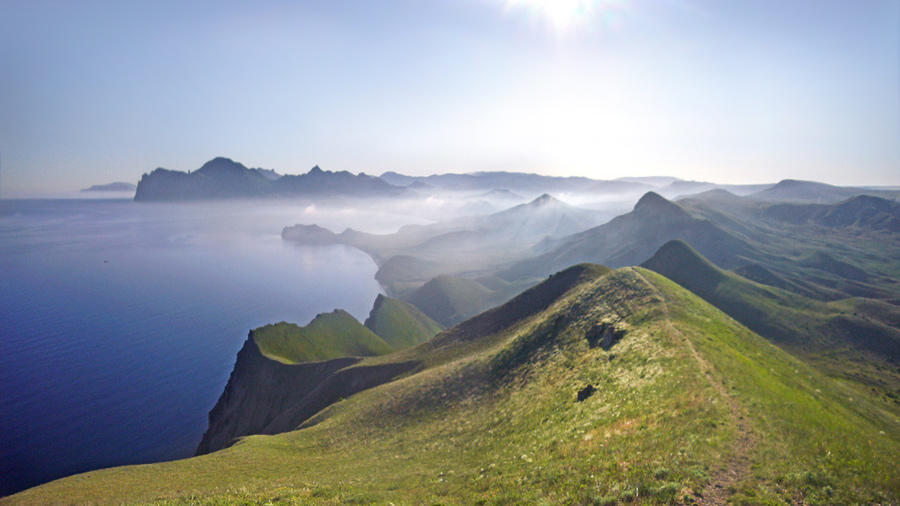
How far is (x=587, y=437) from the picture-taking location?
1906 cm

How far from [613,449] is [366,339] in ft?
348

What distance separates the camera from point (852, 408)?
34062mm

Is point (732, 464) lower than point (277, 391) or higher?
higher

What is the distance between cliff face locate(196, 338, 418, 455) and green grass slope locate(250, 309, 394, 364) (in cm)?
418

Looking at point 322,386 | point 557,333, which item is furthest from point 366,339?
point 557,333

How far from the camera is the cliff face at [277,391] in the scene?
66250mm

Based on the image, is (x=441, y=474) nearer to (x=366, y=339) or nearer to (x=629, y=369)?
(x=629, y=369)

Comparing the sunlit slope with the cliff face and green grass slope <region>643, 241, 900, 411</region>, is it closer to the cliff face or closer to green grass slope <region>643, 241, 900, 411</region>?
the cliff face

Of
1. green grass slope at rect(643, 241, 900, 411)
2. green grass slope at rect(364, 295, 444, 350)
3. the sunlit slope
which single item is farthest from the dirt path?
green grass slope at rect(364, 295, 444, 350)

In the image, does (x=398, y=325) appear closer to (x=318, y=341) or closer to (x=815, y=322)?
(x=318, y=341)

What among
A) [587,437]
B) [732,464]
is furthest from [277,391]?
[732,464]

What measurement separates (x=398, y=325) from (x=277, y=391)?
73072mm

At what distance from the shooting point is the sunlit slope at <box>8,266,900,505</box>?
1387 cm

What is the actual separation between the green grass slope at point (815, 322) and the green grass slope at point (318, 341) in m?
120
